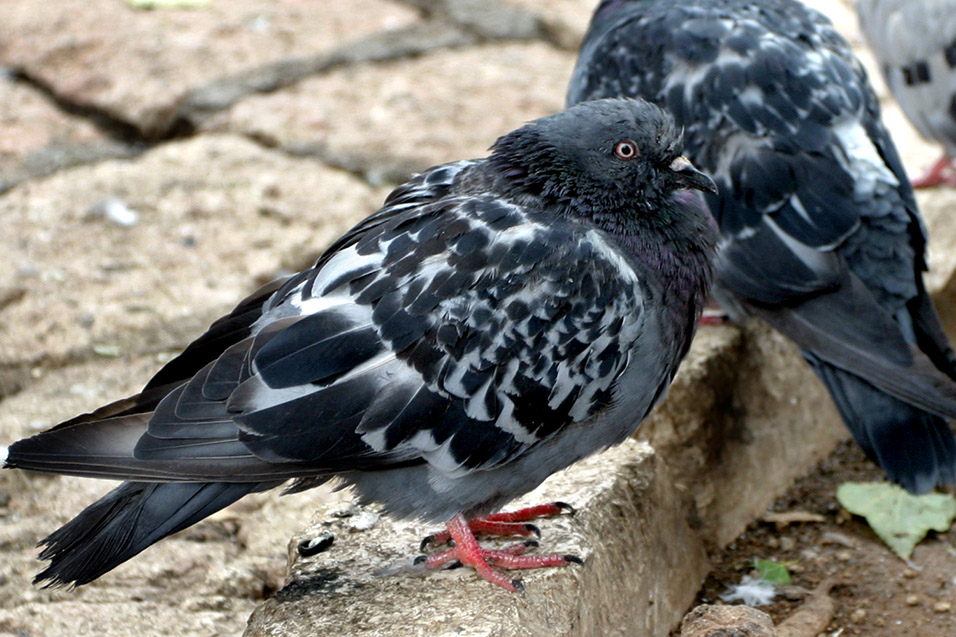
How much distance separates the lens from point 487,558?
3.01 m

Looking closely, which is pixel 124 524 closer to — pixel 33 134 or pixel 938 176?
pixel 33 134

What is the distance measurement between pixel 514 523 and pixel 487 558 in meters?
0.24

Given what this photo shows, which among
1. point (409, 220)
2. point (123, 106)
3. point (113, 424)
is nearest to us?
Result: point (113, 424)

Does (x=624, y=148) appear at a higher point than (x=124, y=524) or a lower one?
higher

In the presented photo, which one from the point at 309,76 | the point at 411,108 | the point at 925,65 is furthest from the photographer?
the point at 309,76

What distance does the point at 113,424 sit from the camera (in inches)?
112

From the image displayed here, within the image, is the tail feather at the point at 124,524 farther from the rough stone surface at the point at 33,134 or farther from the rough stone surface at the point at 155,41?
the rough stone surface at the point at 155,41

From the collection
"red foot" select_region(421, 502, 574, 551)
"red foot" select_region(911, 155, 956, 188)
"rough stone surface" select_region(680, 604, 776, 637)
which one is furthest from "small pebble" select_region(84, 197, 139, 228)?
"red foot" select_region(911, 155, 956, 188)

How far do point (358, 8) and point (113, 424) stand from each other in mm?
4242

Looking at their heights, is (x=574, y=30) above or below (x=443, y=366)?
below

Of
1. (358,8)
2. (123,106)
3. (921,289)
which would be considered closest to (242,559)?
(921,289)

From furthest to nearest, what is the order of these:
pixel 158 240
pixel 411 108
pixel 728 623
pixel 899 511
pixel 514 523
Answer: pixel 411 108
pixel 158 240
pixel 899 511
pixel 514 523
pixel 728 623

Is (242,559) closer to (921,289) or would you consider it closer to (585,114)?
(585,114)

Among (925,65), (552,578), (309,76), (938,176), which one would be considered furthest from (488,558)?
(925,65)
